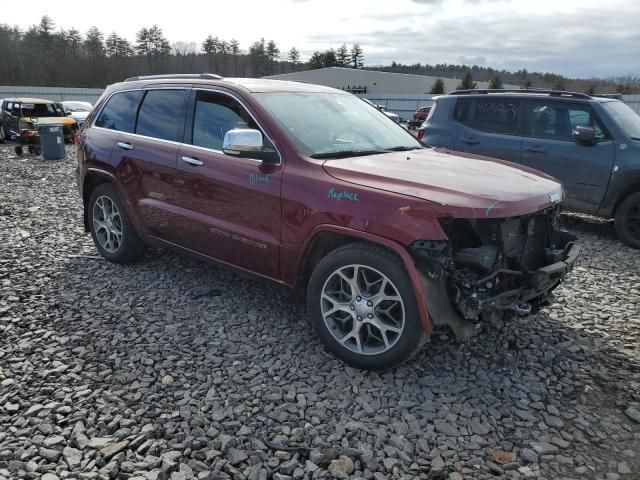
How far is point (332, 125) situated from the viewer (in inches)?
156

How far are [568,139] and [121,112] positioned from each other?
5.80m

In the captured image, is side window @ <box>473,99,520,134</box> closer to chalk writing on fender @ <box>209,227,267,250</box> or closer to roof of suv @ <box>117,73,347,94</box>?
roof of suv @ <box>117,73,347,94</box>

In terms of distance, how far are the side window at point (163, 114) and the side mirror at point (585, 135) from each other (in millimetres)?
5183

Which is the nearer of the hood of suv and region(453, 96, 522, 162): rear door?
the hood of suv

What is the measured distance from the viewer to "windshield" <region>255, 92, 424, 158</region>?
3645 millimetres

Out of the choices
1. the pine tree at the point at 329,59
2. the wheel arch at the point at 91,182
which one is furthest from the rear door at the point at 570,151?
the pine tree at the point at 329,59

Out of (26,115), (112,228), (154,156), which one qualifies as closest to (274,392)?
(154,156)

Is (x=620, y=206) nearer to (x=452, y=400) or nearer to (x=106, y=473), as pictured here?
(x=452, y=400)

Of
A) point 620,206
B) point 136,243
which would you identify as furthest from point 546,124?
point 136,243

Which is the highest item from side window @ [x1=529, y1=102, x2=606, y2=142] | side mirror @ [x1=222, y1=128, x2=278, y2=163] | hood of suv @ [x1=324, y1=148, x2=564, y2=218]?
side window @ [x1=529, y1=102, x2=606, y2=142]

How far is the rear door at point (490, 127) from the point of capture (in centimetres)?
720

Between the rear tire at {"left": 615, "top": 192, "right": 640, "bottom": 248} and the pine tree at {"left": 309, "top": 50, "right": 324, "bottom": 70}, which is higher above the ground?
the pine tree at {"left": 309, "top": 50, "right": 324, "bottom": 70}

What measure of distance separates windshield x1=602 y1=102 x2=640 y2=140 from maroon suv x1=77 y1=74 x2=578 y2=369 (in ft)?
12.1

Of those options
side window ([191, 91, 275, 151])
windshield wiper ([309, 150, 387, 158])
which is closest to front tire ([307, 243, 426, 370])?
windshield wiper ([309, 150, 387, 158])
